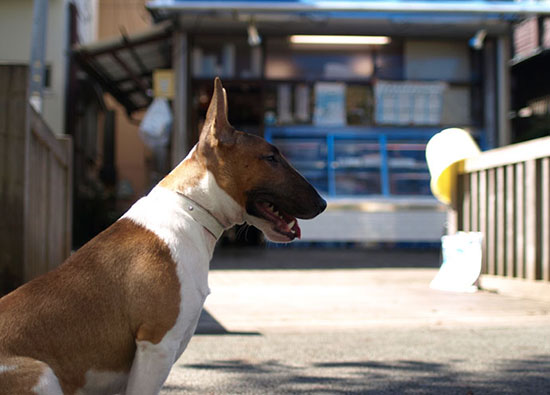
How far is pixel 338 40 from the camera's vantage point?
43.6 ft

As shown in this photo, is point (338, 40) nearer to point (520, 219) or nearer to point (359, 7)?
point (359, 7)

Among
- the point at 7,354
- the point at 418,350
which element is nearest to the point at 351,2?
the point at 418,350

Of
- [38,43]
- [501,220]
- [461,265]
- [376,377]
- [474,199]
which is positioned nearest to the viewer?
[376,377]

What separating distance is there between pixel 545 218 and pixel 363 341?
95.6 inches

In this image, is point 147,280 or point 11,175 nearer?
point 147,280

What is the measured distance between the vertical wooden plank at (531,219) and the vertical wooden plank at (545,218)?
0.06 meters

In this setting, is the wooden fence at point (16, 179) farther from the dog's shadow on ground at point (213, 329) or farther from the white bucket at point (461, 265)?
the white bucket at point (461, 265)

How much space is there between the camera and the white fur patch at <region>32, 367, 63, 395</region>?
2.05m

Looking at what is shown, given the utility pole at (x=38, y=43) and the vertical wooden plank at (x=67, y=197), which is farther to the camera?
the utility pole at (x=38, y=43)

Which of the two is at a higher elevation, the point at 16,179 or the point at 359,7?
the point at 359,7

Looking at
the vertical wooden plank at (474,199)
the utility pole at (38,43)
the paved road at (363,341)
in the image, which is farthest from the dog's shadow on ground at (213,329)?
the utility pole at (38,43)

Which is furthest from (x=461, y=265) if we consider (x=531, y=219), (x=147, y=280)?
(x=147, y=280)

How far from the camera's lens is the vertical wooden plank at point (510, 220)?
634cm

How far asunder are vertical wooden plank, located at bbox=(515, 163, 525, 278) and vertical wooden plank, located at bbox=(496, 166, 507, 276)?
0.21 m
